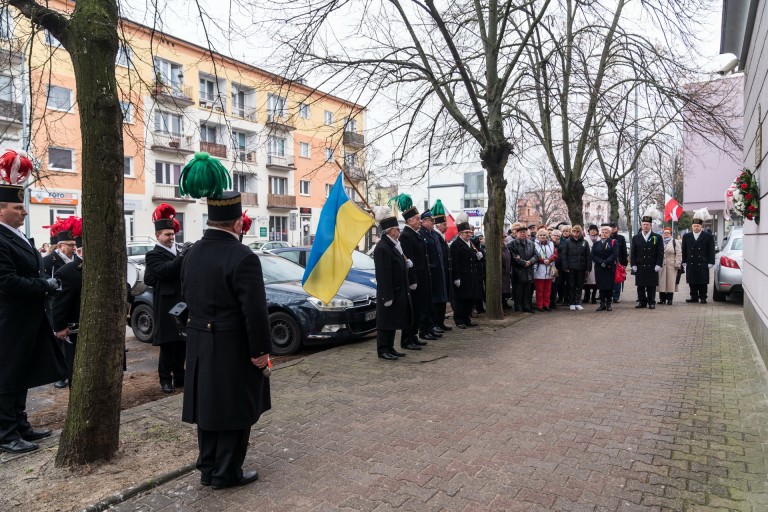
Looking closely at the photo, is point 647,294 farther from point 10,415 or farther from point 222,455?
point 10,415

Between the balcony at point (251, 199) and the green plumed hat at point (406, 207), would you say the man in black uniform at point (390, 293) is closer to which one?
the green plumed hat at point (406, 207)

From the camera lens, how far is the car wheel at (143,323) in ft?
31.2

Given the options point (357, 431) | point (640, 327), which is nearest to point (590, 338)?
point (640, 327)

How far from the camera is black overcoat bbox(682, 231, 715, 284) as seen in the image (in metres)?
13.2

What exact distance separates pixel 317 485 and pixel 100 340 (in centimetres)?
193

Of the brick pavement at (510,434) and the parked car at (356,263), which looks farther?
the parked car at (356,263)

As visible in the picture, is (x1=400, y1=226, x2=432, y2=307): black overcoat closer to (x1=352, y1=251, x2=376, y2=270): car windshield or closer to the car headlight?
the car headlight

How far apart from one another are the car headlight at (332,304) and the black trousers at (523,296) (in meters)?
5.47

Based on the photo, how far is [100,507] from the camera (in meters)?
3.44

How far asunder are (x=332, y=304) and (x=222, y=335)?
15.0 ft

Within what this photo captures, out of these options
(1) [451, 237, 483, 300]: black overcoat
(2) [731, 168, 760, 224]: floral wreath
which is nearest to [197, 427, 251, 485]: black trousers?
(1) [451, 237, 483, 300]: black overcoat

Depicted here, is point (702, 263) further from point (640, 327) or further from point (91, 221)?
point (91, 221)

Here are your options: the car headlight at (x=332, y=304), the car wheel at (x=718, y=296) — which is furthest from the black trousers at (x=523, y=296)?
the car headlight at (x=332, y=304)

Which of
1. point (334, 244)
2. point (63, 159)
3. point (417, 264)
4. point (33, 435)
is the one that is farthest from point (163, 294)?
point (63, 159)
